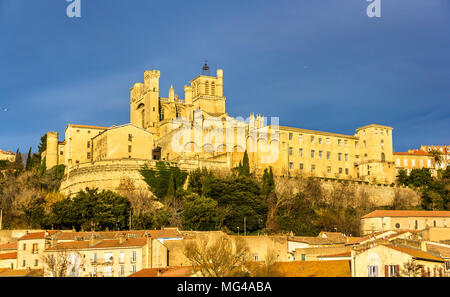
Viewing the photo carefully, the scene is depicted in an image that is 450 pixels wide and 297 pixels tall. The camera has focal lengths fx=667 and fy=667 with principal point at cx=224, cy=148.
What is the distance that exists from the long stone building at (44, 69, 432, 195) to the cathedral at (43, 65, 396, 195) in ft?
0.34

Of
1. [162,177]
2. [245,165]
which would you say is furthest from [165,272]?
[245,165]

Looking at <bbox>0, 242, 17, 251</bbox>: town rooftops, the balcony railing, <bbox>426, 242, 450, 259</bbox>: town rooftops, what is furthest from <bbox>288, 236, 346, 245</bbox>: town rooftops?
<bbox>0, 242, 17, 251</bbox>: town rooftops

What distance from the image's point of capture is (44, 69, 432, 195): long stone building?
67062 mm

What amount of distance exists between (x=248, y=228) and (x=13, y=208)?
73.0 feet

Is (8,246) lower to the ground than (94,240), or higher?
lower

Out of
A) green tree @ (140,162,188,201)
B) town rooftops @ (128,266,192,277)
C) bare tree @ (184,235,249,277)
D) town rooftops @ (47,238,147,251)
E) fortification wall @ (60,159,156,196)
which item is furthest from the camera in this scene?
fortification wall @ (60,159,156,196)

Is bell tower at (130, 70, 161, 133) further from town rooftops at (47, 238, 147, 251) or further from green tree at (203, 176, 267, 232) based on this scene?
town rooftops at (47, 238, 147, 251)

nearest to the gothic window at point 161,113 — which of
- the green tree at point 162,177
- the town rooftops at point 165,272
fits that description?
the green tree at point 162,177

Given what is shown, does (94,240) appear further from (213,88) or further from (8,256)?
(213,88)

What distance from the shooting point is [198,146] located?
7288cm

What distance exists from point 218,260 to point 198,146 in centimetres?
3740

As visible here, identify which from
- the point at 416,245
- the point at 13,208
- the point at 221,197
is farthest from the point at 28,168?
the point at 416,245

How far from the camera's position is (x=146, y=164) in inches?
2554

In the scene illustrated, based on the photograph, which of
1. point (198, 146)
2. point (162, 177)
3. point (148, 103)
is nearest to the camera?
point (162, 177)
